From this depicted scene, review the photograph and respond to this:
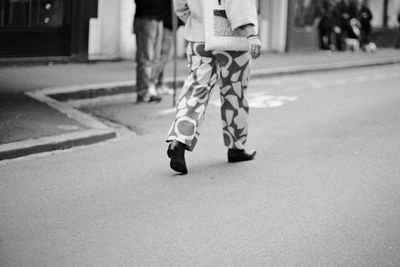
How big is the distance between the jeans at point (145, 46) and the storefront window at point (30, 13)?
4.09 meters

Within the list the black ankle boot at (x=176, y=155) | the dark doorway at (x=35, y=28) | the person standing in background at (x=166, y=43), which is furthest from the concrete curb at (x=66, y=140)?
the dark doorway at (x=35, y=28)

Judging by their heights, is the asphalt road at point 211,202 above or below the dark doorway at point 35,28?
below

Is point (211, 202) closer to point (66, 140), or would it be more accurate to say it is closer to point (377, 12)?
point (66, 140)

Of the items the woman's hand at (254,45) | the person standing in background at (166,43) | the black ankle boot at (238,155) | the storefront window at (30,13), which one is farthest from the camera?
the storefront window at (30,13)

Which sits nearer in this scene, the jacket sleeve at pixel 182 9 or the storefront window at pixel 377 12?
the jacket sleeve at pixel 182 9

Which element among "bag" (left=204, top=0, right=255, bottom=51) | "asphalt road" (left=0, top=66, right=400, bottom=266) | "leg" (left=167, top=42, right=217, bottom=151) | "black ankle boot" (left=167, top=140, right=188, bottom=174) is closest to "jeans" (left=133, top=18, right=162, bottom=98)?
"asphalt road" (left=0, top=66, right=400, bottom=266)

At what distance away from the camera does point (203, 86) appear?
600cm

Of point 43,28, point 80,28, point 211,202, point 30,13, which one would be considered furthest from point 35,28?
point 211,202

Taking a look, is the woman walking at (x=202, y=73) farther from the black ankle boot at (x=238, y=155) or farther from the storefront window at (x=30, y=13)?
the storefront window at (x=30, y=13)

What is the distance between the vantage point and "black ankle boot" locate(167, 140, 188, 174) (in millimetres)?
5922

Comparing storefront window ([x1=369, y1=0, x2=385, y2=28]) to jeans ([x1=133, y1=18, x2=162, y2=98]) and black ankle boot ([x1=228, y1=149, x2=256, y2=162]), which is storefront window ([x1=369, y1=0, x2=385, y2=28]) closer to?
jeans ([x1=133, y1=18, x2=162, y2=98])

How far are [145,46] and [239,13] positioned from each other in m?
4.40

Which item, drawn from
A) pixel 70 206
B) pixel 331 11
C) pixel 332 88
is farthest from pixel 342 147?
pixel 331 11

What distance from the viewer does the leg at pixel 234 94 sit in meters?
6.08
